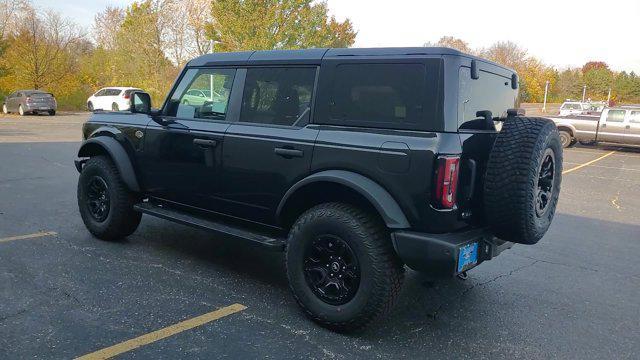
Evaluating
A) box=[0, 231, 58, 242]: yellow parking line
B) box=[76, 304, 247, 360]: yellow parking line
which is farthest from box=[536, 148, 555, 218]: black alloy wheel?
box=[0, 231, 58, 242]: yellow parking line

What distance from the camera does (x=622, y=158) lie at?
651 inches

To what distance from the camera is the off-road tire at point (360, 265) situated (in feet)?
10.2

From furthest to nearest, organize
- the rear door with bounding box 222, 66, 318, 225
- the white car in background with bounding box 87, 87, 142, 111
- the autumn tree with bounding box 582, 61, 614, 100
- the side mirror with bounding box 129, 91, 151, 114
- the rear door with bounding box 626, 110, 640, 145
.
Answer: the autumn tree with bounding box 582, 61, 614, 100
the white car in background with bounding box 87, 87, 142, 111
the rear door with bounding box 626, 110, 640, 145
the side mirror with bounding box 129, 91, 151, 114
the rear door with bounding box 222, 66, 318, 225

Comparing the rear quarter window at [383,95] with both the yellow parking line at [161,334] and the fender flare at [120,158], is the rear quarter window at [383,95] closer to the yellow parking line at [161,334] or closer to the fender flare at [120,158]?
the yellow parking line at [161,334]

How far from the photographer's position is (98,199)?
5086 millimetres

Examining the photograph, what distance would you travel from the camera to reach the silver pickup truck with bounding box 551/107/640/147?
57.8ft

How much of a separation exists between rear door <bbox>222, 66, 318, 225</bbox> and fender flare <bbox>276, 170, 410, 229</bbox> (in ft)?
0.95

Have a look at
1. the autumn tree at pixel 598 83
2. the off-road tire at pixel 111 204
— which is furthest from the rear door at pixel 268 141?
the autumn tree at pixel 598 83

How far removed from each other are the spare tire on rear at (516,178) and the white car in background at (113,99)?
81.4 ft

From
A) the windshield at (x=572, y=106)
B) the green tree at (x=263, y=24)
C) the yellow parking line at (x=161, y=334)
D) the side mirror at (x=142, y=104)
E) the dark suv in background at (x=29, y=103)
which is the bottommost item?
the windshield at (x=572, y=106)

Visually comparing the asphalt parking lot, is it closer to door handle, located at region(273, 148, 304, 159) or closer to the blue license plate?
the blue license plate

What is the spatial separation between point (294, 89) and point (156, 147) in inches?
62.8

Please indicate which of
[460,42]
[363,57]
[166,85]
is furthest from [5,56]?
[460,42]

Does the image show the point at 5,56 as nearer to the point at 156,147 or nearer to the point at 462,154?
the point at 156,147
